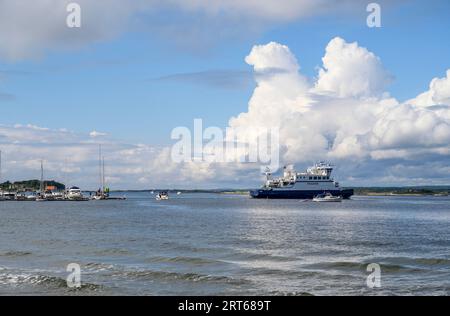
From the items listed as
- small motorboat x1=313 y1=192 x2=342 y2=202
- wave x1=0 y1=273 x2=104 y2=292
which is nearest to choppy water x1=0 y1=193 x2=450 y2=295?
wave x1=0 y1=273 x2=104 y2=292

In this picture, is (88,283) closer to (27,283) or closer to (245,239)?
(27,283)

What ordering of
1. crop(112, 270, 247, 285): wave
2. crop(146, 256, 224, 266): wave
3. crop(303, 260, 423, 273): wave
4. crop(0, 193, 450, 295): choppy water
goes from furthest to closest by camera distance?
crop(146, 256, 224, 266): wave → crop(303, 260, 423, 273): wave → crop(112, 270, 247, 285): wave → crop(0, 193, 450, 295): choppy water

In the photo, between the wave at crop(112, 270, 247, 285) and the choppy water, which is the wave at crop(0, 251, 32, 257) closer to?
the choppy water

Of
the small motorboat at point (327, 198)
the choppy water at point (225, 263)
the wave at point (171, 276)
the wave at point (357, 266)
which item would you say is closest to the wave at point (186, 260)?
the choppy water at point (225, 263)

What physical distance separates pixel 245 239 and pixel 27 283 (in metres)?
25.6

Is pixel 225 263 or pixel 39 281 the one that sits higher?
pixel 39 281

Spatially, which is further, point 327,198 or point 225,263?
point 327,198

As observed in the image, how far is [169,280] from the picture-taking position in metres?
27.5

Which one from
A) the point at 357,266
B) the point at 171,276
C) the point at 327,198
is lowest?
the point at 327,198

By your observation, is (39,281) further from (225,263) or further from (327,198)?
(327,198)

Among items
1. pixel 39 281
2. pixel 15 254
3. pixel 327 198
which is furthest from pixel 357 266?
pixel 327 198

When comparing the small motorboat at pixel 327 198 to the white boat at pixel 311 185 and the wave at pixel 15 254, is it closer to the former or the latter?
the white boat at pixel 311 185

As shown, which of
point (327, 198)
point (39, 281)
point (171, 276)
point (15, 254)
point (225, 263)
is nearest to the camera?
point (39, 281)

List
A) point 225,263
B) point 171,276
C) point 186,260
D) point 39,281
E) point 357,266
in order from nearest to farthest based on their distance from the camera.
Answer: point 39,281, point 171,276, point 357,266, point 225,263, point 186,260
